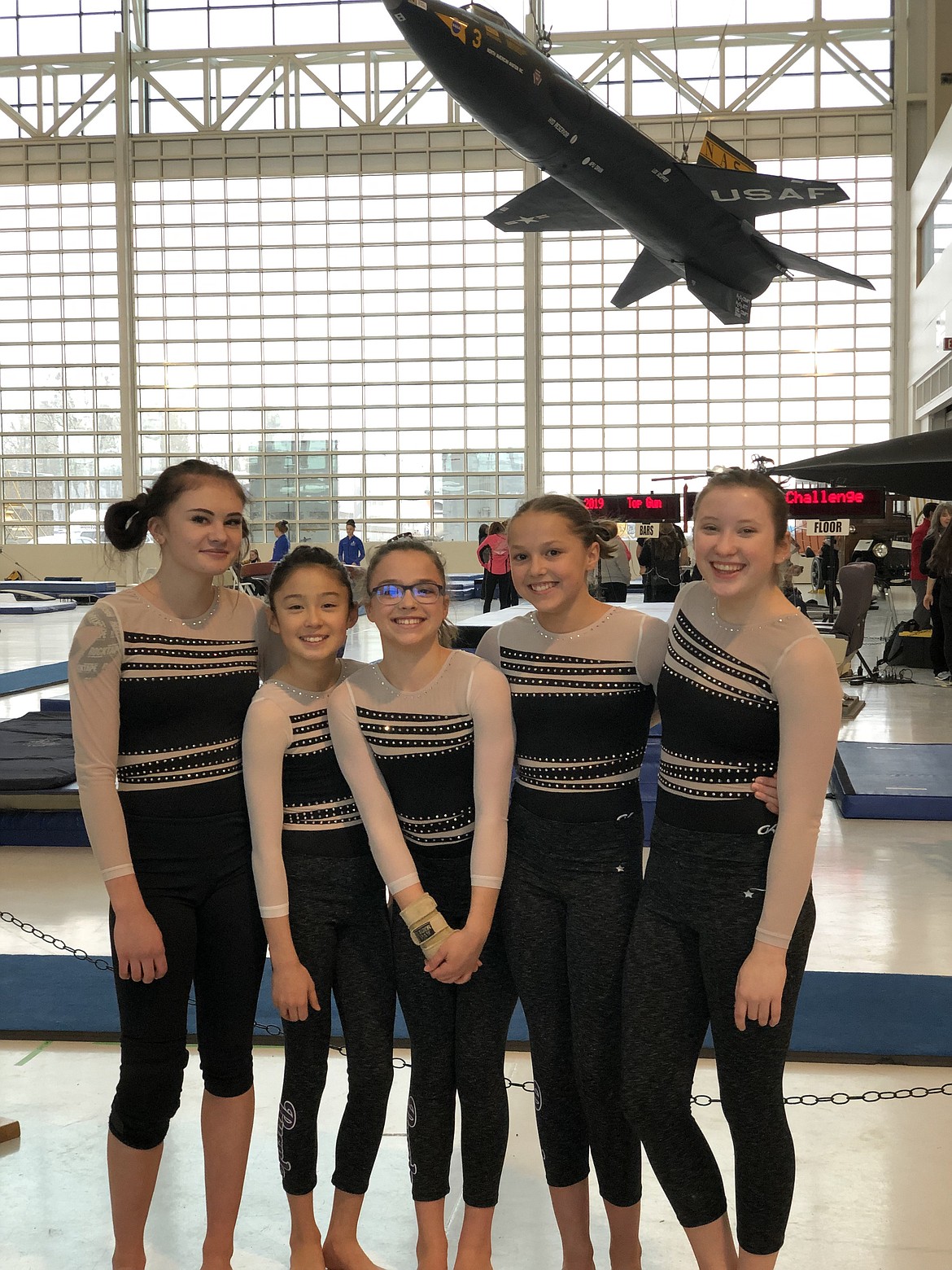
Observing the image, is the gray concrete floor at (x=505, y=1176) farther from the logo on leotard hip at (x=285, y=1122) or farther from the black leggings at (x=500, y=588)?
the black leggings at (x=500, y=588)

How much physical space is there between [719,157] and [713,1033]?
14577 mm

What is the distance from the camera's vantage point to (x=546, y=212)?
16562 mm

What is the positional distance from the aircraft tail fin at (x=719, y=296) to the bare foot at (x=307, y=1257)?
14.8 metres

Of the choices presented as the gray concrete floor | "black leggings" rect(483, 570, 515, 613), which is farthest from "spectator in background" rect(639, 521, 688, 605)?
the gray concrete floor

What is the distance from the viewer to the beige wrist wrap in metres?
2.19

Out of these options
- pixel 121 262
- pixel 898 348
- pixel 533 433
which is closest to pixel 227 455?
pixel 121 262

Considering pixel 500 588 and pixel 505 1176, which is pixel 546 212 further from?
pixel 505 1176

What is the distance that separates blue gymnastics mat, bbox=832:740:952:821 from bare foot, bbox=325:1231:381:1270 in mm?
4710

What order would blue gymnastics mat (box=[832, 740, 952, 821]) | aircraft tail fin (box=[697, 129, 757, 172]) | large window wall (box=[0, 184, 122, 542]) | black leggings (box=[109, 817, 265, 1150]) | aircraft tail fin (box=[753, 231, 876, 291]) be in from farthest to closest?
1. large window wall (box=[0, 184, 122, 542])
2. aircraft tail fin (box=[753, 231, 876, 291])
3. aircraft tail fin (box=[697, 129, 757, 172])
4. blue gymnastics mat (box=[832, 740, 952, 821])
5. black leggings (box=[109, 817, 265, 1150])

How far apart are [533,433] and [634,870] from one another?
Answer: 23.9m

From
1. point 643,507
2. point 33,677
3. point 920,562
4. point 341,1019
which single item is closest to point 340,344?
point 643,507

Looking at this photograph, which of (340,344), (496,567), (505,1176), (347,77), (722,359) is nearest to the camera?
(505,1176)

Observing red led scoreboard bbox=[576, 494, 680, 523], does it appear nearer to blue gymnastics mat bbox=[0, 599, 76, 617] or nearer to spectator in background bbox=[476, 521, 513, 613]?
spectator in background bbox=[476, 521, 513, 613]

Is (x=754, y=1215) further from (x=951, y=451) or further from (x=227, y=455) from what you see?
(x=227, y=455)
